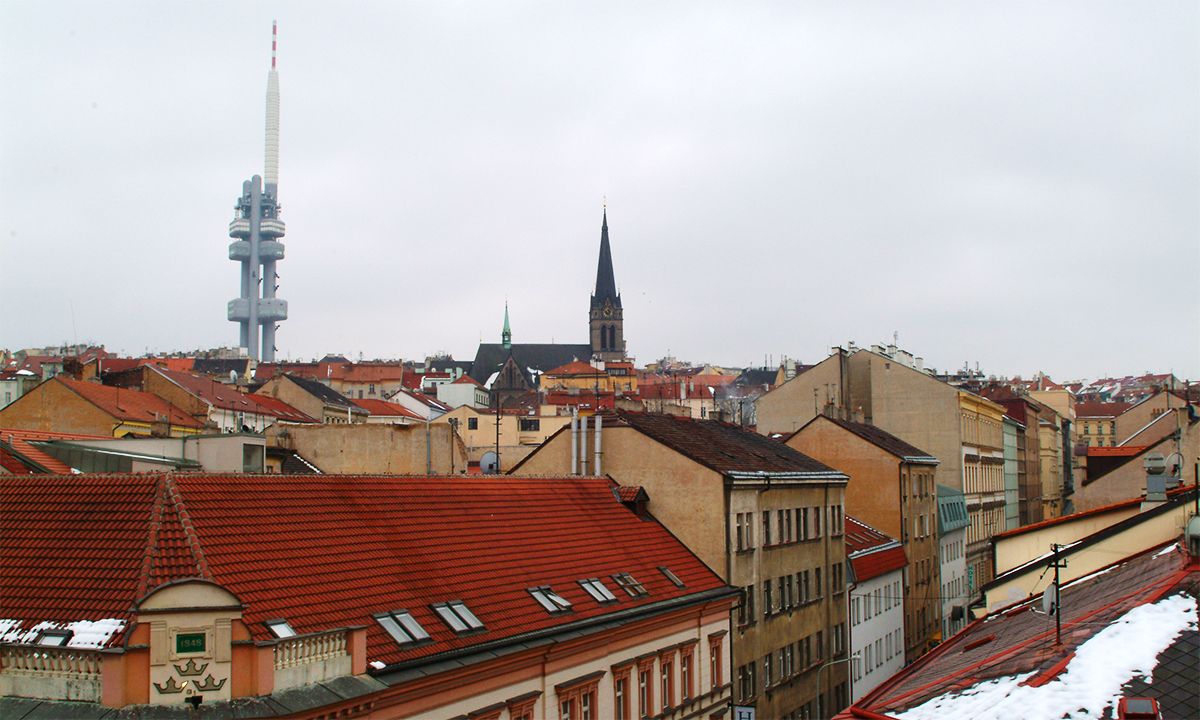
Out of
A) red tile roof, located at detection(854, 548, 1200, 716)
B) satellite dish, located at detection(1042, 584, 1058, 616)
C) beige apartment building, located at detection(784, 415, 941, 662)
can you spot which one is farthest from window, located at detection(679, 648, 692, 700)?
beige apartment building, located at detection(784, 415, 941, 662)

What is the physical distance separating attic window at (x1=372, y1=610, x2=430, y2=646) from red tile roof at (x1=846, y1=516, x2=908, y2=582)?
1132 inches

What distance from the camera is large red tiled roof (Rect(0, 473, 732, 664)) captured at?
18547 mm

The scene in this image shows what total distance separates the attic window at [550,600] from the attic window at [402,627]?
4.82 m

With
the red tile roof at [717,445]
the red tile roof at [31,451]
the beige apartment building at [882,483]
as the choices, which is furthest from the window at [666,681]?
the beige apartment building at [882,483]

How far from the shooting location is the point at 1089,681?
12.7 m

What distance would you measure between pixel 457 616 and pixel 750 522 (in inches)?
625

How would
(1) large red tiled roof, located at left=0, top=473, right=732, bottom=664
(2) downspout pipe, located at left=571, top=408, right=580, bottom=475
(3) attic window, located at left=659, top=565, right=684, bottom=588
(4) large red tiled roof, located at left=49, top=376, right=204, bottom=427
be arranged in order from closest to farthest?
(1) large red tiled roof, located at left=0, top=473, right=732, bottom=664 → (3) attic window, located at left=659, top=565, right=684, bottom=588 → (2) downspout pipe, located at left=571, top=408, right=580, bottom=475 → (4) large red tiled roof, located at left=49, top=376, right=204, bottom=427

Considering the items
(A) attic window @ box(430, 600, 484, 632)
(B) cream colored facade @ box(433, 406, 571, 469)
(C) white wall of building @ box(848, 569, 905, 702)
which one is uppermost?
(B) cream colored facade @ box(433, 406, 571, 469)

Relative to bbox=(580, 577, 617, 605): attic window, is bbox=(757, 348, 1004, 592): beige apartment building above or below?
above

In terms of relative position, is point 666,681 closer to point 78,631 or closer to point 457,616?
point 457,616

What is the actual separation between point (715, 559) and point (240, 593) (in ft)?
62.7

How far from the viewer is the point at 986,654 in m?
17.2

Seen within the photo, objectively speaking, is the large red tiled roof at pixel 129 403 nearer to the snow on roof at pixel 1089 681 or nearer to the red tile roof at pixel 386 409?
the red tile roof at pixel 386 409

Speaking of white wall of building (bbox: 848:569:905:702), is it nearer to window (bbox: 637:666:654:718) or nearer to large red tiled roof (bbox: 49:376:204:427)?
window (bbox: 637:666:654:718)
